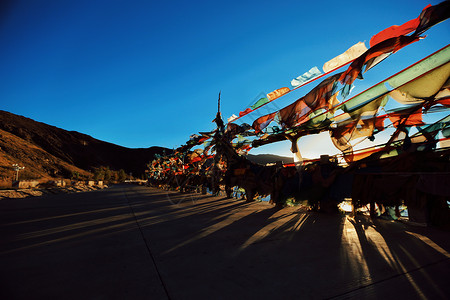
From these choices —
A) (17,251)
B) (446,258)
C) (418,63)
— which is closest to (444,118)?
(418,63)

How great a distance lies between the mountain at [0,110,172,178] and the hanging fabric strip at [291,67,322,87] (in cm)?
6599

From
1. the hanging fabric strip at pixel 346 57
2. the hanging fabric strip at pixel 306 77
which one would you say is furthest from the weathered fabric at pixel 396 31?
the hanging fabric strip at pixel 306 77

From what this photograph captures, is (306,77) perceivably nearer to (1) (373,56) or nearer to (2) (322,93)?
(2) (322,93)

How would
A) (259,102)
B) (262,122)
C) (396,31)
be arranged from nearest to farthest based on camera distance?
1. (396,31)
2. (259,102)
3. (262,122)

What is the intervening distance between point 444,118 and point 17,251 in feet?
28.0

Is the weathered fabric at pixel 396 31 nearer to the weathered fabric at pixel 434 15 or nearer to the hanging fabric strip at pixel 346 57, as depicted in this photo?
the weathered fabric at pixel 434 15

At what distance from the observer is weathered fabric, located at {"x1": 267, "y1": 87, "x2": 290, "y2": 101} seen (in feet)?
21.9

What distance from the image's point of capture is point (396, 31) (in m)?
4.17

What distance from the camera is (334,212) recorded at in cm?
542

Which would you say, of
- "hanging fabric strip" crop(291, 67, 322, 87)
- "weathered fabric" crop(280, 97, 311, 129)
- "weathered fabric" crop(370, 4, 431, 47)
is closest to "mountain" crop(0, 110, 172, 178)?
"weathered fabric" crop(280, 97, 311, 129)

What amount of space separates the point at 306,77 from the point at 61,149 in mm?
106777

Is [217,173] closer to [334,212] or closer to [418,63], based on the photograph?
[334,212]

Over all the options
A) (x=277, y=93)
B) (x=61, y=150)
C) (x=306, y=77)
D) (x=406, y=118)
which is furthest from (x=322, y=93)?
(x=61, y=150)

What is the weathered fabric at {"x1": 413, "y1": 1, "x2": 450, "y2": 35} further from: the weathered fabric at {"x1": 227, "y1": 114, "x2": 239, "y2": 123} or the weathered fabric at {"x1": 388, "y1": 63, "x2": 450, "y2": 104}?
the weathered fabric at {"x1": 227, "y1": 114, "x2": 239, "y2": 123}
